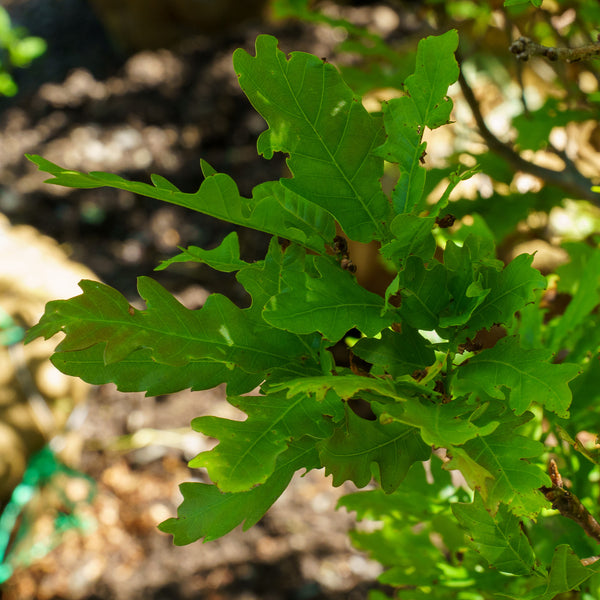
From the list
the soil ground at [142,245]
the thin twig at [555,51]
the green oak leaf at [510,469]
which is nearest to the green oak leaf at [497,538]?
the green oak leaf at [510,469]

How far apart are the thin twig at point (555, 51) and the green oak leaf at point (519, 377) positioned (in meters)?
0.29

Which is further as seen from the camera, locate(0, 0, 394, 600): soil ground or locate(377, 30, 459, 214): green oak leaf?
locate(0, 0, 394, 600): soil ground

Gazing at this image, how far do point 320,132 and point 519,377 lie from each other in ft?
1.02

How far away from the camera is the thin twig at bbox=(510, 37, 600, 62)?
65cm

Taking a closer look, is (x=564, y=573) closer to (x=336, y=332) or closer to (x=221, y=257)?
(x=336, y=332)

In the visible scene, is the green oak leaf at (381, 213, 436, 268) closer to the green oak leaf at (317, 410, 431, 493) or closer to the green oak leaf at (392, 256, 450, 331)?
the green oak leaf at (392, 256, 450, 331)

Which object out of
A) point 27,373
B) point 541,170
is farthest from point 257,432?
point 27,373

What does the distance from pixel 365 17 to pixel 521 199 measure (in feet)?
13.0

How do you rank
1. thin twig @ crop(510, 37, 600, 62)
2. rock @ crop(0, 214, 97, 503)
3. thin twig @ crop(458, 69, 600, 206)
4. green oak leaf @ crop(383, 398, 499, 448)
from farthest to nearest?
rock @ crop(0, 214, 97, 503), thin twig @ crop(458, 69, 600, 206), thin twig @ crop(510, 37, 600, 62), green oak leaf @ crop(383, 398, 499, 448)

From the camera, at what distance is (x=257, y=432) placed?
62 cm

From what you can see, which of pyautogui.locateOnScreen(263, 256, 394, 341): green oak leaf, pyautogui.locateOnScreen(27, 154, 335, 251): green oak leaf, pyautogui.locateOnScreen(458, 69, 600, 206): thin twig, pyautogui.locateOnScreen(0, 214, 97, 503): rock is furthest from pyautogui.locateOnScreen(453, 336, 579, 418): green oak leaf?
pyautogui.locateOnScreen(0, 214, 97, 503): rock

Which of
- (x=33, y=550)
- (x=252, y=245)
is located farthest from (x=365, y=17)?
(x=33, y=550)

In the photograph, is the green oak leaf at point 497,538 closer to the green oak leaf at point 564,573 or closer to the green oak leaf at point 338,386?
the green oak leaf at point 564,573

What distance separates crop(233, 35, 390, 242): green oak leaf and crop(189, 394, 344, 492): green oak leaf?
0.62ft
